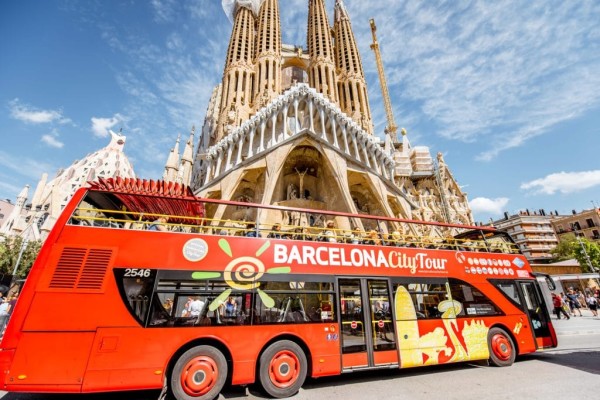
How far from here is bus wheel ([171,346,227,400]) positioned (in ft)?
13.8

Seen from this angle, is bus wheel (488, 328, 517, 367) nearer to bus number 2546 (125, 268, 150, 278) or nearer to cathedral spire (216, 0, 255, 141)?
bus number 2546 (125, 268, 150, 278)

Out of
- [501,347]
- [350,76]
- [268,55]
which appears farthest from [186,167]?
[501,347]

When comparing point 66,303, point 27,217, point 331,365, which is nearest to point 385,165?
point 331,365

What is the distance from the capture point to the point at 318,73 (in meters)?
38.0

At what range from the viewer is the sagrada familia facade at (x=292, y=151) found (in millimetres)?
24594

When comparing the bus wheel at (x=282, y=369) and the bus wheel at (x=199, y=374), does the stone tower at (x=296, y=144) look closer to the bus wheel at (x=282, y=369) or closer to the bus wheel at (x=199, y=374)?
the bus wheel at (x=282, y=369)

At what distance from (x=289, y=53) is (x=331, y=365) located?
1903 inches

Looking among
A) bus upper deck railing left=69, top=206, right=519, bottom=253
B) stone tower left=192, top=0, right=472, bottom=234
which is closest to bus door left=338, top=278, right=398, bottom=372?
bus upper deck railing left=69, top=206, right=519, bottom=253

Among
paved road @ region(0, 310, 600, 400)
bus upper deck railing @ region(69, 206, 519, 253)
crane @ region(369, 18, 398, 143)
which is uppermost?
crane @ region(369, 18, 398, 143)

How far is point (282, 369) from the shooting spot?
4777 millimetres

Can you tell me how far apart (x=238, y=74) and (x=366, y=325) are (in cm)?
3740

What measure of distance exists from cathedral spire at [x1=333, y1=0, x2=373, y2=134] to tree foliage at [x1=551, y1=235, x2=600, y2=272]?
98.7 ft

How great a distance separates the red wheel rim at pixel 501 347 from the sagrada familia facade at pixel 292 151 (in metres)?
13.6

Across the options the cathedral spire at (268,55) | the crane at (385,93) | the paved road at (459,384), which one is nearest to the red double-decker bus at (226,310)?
the paved road at (459,384)
